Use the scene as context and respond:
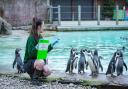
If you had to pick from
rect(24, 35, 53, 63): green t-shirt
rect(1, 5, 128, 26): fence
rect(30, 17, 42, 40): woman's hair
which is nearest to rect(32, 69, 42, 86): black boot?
rect(24, 35, 53, 63): green t-shirt

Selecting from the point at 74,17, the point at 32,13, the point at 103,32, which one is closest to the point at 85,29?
the point at 103,32

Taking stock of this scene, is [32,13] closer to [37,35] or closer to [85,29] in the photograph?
[85,29]

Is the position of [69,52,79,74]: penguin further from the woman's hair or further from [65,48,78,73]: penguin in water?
the woman's hair

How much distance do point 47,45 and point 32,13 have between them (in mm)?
20904

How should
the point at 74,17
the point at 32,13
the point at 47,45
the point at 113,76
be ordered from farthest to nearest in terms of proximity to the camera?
the point at 74,17 → the point at 32,13 → the point at 113,76 → the point at 47,45

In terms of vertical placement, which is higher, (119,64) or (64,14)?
(64,14)

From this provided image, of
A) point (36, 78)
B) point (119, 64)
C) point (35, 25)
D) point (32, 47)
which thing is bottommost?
point (36, 78)

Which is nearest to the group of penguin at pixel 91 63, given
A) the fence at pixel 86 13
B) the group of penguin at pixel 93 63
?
the group of penguin at pixel 93 63

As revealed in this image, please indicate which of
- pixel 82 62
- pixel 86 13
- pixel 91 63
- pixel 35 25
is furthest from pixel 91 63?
pixel 86 13

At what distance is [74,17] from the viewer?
31.9 m

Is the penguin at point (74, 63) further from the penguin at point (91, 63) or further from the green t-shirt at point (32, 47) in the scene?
the green t-shirt at point (32, 47)

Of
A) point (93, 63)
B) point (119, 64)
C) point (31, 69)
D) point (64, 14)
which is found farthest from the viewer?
point (64, 14)

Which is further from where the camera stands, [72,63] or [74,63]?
[74,63]

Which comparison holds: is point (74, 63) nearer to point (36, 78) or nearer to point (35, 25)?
point (36, 78)
